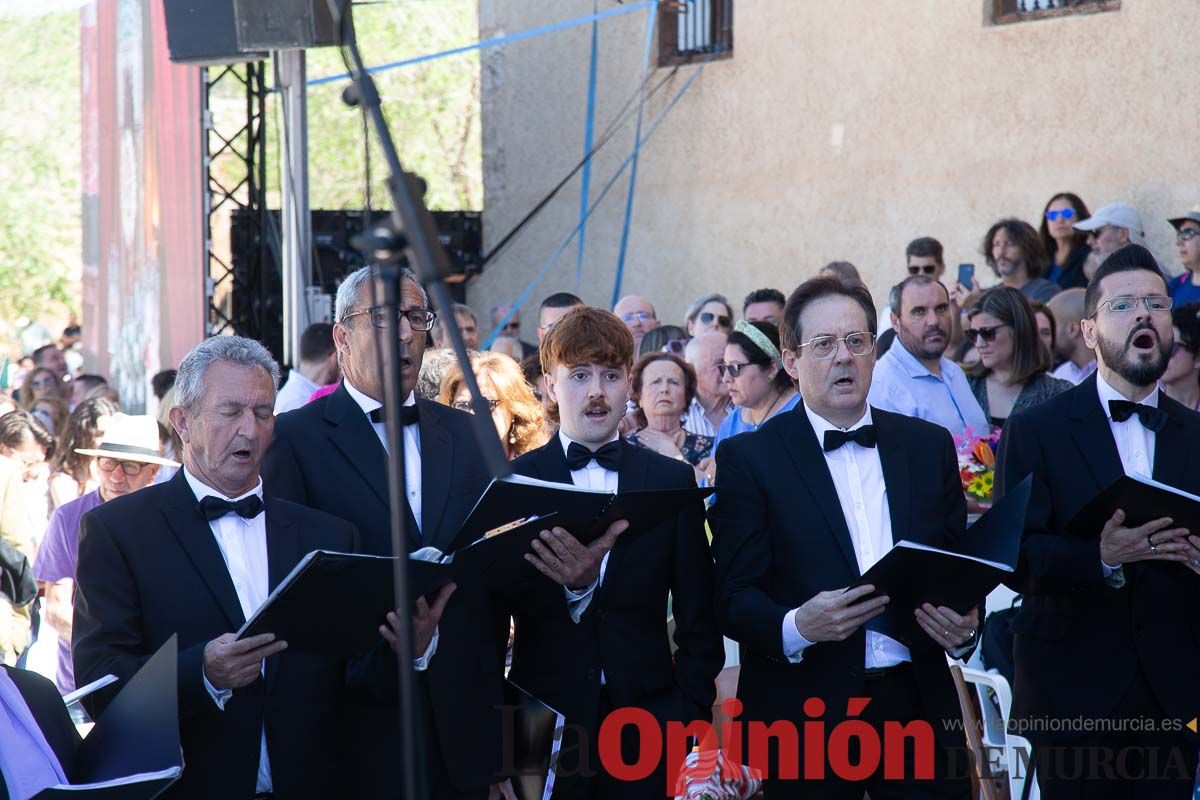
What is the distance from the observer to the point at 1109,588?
440 cm

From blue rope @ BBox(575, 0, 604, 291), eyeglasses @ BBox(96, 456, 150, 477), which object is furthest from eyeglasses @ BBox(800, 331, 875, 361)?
blue rope @ BBox(575, 0, 604, 291)

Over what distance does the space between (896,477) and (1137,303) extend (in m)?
0.95

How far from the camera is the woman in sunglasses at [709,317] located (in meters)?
9.27

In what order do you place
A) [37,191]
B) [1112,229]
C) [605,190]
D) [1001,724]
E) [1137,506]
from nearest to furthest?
1. [1137,506]
2. [1001,724]
3. [1112,229]
4. [605,190]
5. [37,191]

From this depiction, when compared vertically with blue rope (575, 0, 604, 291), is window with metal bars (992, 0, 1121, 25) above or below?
above

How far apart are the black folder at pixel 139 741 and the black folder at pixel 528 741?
1238 millimetres

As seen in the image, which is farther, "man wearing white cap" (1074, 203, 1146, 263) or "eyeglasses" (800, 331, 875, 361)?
"man wearing white cap" (1074, 203, 1146, 263)

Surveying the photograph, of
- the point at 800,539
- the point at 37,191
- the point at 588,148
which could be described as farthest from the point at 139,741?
the point at 37,191

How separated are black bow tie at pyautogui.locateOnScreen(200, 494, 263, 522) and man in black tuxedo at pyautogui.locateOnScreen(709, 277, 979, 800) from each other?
1.31 m

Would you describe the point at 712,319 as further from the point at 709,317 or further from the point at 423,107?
the point at 423,107

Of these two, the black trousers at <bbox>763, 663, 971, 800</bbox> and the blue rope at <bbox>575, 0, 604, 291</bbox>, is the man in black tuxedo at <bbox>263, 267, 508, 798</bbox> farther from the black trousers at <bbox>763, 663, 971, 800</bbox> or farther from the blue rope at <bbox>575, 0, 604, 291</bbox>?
the blue rope at <bbox>575, 0, 604, 291</bbox>

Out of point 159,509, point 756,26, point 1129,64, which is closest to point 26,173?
point 756,26

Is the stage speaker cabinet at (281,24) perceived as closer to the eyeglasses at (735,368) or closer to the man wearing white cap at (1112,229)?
the eyeglasses at (735,368)

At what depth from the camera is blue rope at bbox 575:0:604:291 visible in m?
14.0
